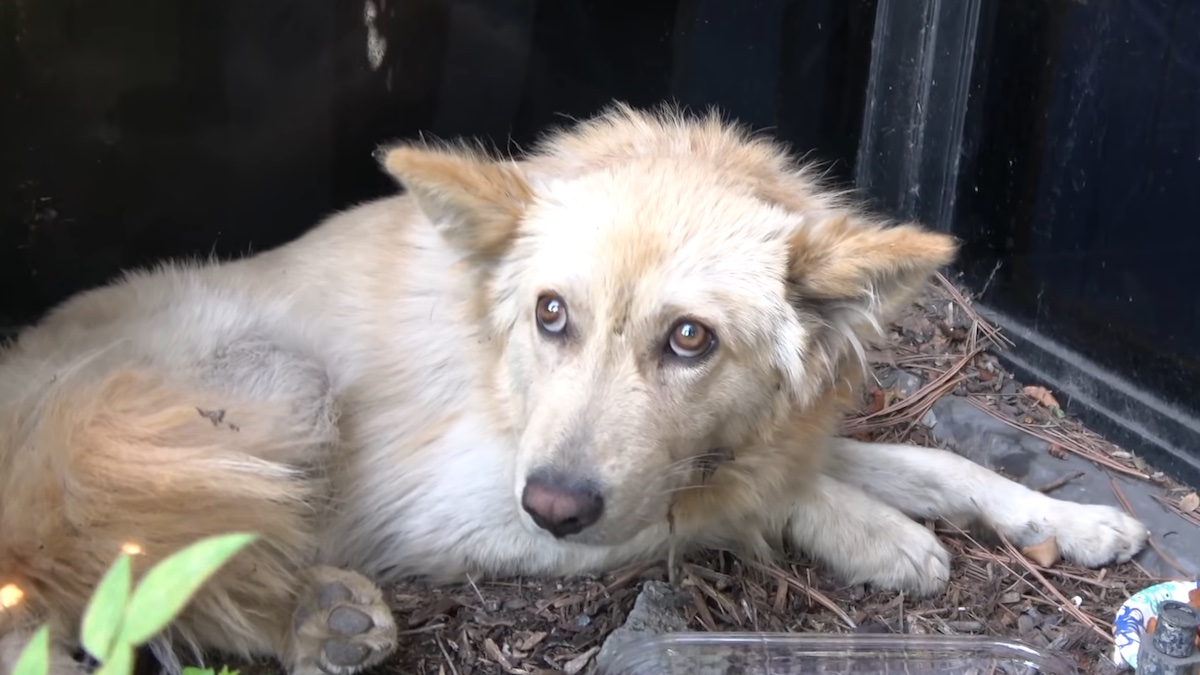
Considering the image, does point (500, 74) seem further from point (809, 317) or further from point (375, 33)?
point (809, 317)

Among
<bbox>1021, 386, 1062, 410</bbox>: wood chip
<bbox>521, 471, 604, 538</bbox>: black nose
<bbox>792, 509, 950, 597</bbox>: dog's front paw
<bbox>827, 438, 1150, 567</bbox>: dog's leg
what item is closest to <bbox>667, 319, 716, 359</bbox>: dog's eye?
<bbox>521, 471, 604, 538</bbox>: black nose

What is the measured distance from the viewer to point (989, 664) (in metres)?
2.83

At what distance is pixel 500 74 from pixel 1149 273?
8.72 ft

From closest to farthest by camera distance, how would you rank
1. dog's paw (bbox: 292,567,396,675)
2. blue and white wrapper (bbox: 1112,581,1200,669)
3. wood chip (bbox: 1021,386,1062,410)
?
dog's paw (bbox: 292,567,396,675)
blue and white wrapper (bbox: 1112,581,1200,669)
wood chip (bbox: 1021,386,1062,410)

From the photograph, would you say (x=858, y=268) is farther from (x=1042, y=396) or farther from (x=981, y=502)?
(x=1042, y=396)

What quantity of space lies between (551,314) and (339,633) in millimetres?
965

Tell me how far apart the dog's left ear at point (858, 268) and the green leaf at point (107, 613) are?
2.04 meters

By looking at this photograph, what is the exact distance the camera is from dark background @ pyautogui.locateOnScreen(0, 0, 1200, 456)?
12.1 ft

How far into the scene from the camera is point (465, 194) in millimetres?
2762

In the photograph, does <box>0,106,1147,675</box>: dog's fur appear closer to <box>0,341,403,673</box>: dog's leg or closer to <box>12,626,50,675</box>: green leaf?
<box>0,341,403,673</box>: dog's leg

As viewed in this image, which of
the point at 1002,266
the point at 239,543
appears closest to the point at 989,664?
the point at 1002,266

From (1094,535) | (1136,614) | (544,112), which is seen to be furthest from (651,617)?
(544,112)

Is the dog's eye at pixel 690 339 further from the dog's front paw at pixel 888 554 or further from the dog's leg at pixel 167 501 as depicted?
the dog's leg at pixel 167 501

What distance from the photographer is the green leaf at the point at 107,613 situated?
0.82 metres
